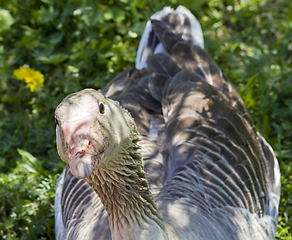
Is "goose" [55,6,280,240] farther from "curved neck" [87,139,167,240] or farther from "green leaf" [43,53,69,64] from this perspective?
"green leaf" [43,53,69,64]

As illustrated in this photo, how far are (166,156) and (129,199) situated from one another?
110cm

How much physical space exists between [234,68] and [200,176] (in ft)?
9.12

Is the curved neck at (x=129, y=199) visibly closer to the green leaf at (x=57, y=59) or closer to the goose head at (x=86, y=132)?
the goose head at (x=86, y=132)

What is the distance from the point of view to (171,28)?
4.09 metres

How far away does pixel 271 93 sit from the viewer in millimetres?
4559

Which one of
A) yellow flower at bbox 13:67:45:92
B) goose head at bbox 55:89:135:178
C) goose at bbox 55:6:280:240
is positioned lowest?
yellow flower at bbox 13:67:45:92

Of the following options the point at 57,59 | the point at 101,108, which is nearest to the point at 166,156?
the point at 101,108

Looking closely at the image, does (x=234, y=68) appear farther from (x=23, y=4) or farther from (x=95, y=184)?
(x=95, y=184)

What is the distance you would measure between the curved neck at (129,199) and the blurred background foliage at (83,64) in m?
1.60

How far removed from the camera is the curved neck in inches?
74.3

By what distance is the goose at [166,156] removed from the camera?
159 cm

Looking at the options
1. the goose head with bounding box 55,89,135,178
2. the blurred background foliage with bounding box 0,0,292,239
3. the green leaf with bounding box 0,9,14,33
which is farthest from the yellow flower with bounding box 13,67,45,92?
the goose head with bounding box 55,89,135,178

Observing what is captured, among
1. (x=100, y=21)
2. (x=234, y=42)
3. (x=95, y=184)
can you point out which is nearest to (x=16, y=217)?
(x=95, y=184)

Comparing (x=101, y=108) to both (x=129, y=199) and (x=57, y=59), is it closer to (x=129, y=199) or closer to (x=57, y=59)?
(x=129, y=199)
